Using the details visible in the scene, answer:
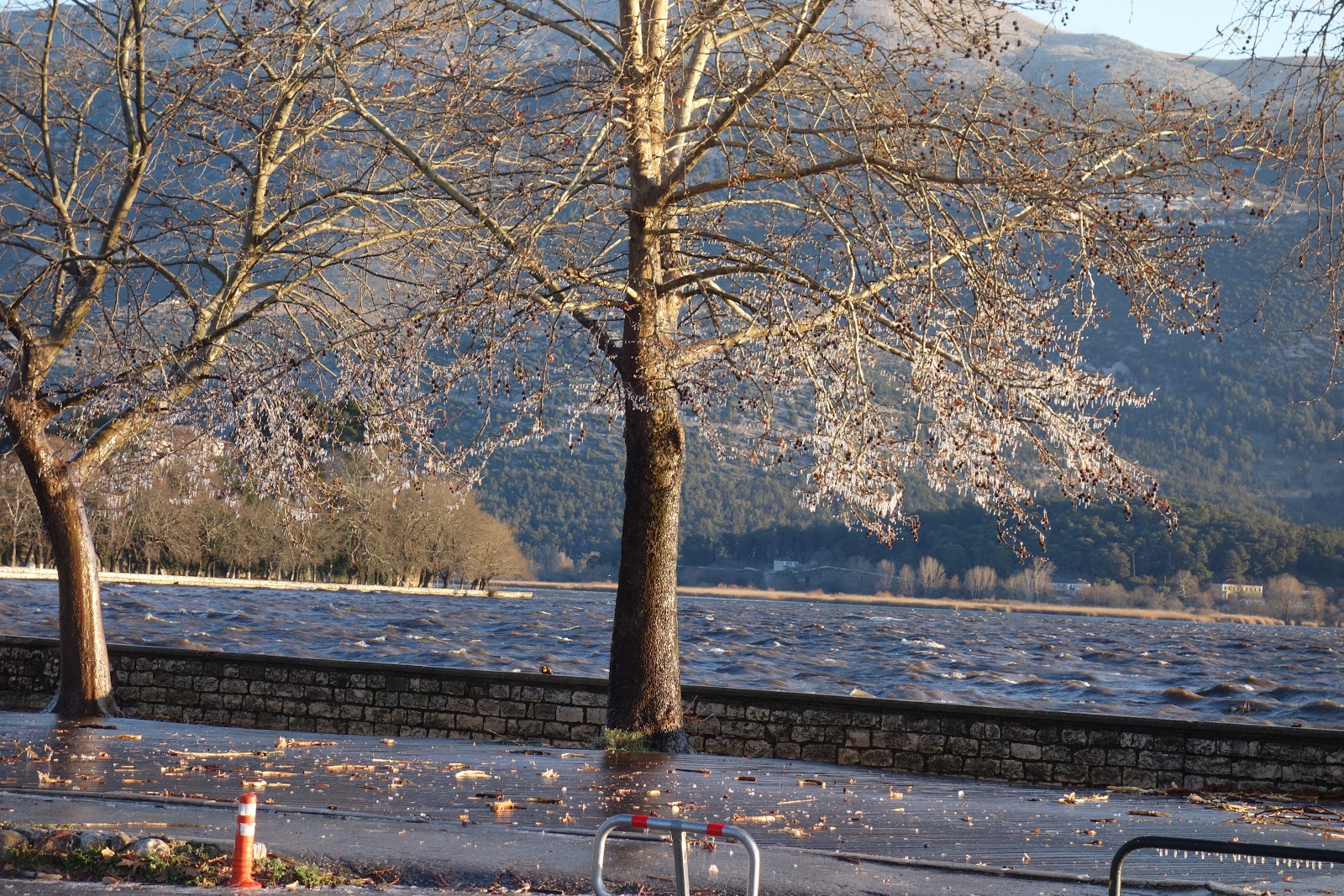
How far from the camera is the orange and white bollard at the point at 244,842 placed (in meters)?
6.84

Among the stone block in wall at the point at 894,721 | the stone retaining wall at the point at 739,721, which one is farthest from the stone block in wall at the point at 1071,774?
the stone block in wall at the point at 894,721

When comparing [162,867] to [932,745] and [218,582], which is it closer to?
[932,745]

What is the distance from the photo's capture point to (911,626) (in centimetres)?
11125

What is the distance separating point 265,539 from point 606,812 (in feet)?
286

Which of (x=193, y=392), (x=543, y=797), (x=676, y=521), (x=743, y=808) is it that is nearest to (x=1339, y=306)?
(x=743, y=808)

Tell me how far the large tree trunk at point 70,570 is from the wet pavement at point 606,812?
191 centimetres

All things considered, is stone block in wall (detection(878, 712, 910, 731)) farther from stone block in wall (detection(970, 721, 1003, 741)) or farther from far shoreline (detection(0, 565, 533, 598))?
far shoreline (detection(0, 565, 533, 598))

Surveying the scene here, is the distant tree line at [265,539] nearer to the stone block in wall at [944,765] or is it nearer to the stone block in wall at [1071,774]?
the stone block in wall at [944,765]

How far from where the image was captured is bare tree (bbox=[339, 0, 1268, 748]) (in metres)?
11.9

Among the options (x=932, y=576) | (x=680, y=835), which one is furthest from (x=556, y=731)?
(x=932, y=576)

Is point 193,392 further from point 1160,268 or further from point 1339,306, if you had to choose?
point 1339,306

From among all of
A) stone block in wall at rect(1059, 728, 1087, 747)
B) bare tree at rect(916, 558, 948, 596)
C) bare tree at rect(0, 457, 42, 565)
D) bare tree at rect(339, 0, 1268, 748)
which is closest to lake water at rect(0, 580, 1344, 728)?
bare tree at rect(0, 457, 42, 565)

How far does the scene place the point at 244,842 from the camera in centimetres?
690

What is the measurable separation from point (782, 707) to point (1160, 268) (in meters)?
5.58
